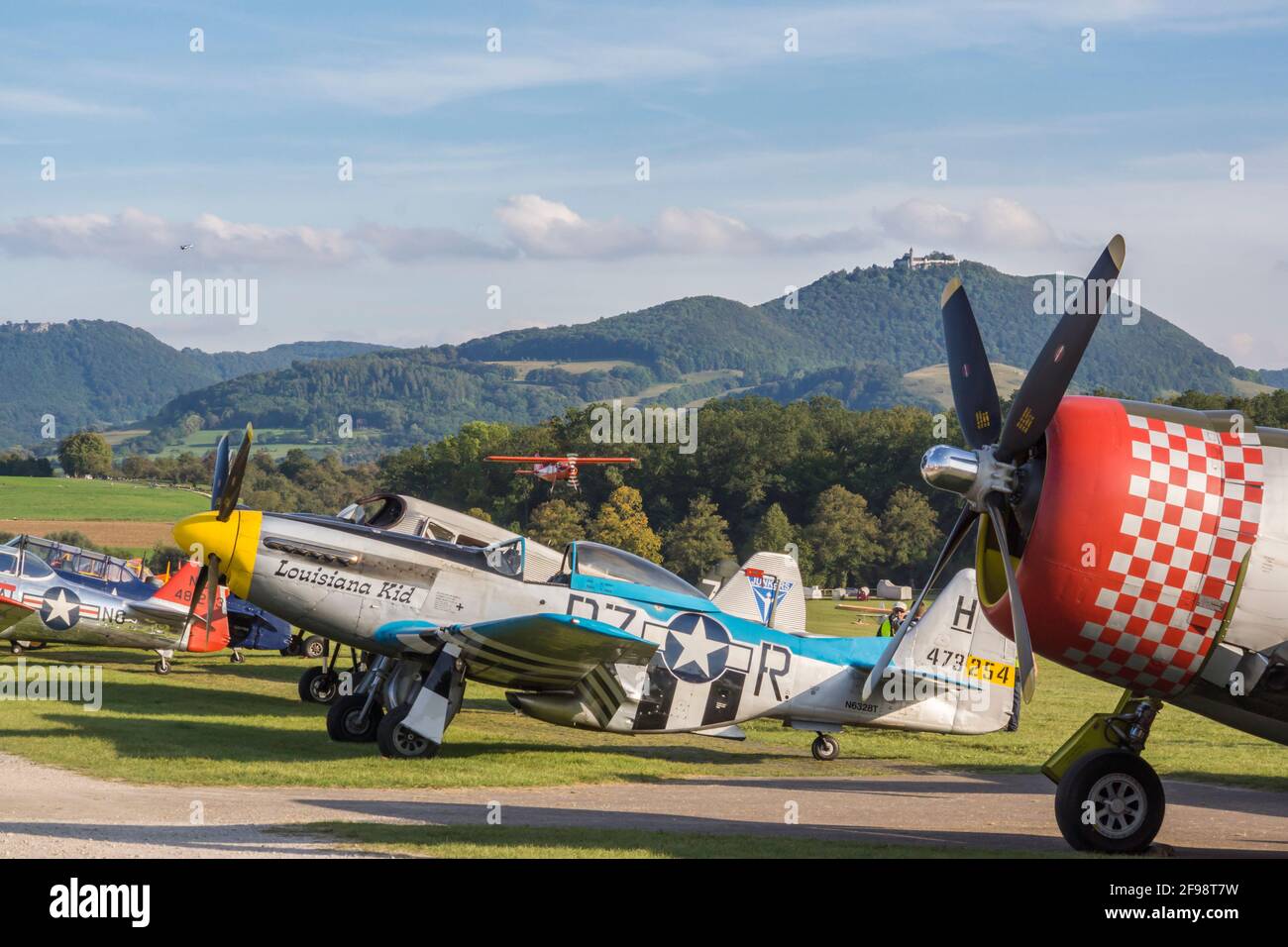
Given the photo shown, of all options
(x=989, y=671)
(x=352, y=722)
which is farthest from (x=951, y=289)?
(x=352, y=722)

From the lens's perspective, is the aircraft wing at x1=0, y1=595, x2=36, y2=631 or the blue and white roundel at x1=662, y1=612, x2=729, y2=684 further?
the aircraft wing at x1=0, y1=595, x2=36, y2=631

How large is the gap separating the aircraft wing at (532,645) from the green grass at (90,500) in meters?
77.2

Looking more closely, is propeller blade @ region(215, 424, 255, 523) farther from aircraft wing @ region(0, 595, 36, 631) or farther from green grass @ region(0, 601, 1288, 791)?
aircraft wing @ region(0, 595, 36, 631)

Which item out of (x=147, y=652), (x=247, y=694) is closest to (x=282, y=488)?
(x=147, y=652)

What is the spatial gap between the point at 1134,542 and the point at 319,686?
1677 centimetres

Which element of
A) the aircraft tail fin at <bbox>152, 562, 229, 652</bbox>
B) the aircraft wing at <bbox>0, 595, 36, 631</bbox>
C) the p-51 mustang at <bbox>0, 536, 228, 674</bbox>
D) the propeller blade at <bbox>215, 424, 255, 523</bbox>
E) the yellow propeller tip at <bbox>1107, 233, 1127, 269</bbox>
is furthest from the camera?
the aircraft tail fin at <bbox>152, 562, 229, 652</bbox>

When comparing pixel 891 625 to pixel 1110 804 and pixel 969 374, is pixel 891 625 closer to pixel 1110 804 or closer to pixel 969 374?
pixel 969 374

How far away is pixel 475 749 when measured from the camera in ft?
59.1

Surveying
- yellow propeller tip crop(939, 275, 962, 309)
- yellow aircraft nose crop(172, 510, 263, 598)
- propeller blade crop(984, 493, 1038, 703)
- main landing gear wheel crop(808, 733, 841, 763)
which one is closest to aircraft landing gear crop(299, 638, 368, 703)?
yellow aircraft nose crop(172, 510, 263, 598)

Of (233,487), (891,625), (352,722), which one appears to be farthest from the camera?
(891,625)

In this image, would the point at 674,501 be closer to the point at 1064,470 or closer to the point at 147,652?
the point at 147,652

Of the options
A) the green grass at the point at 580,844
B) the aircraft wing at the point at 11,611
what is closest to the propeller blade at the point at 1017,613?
the green grass at the point at 580,844

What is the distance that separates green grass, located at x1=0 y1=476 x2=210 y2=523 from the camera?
95750 mm

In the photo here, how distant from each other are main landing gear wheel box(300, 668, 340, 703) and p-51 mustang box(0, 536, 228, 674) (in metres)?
4.05
